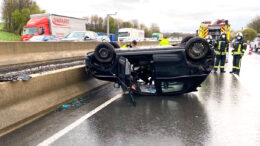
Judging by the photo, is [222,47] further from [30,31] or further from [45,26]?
[30,31]

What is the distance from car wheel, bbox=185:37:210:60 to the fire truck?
13981mm

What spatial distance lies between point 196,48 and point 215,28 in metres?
15.7

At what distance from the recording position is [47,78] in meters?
4.75

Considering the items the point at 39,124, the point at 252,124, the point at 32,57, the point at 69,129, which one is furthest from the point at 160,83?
the point at 32,57

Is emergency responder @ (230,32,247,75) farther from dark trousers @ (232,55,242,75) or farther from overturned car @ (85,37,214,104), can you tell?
overturned car @ (85,37,214,104)

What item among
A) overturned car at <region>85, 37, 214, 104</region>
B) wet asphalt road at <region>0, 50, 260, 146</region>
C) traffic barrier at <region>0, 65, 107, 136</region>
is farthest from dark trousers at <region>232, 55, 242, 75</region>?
traffic barrier at <region>0, 65, 107, 136</region>

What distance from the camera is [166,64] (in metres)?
5.22

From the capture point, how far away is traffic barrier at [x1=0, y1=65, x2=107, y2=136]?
3.73m

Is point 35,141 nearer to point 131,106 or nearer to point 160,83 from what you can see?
point 131,106

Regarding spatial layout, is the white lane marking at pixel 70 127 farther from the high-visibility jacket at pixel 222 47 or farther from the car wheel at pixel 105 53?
the high-visibility jacket at pixel 222 47

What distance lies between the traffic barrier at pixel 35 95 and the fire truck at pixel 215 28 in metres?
15.4

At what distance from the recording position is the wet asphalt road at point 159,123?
337 cm

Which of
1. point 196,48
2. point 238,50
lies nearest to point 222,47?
point 238,50

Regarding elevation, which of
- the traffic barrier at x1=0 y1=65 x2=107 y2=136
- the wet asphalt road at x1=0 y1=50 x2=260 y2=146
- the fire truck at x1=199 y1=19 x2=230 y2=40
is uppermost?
the fire truck at x1=199 y1=19 x2=230 y2=40
